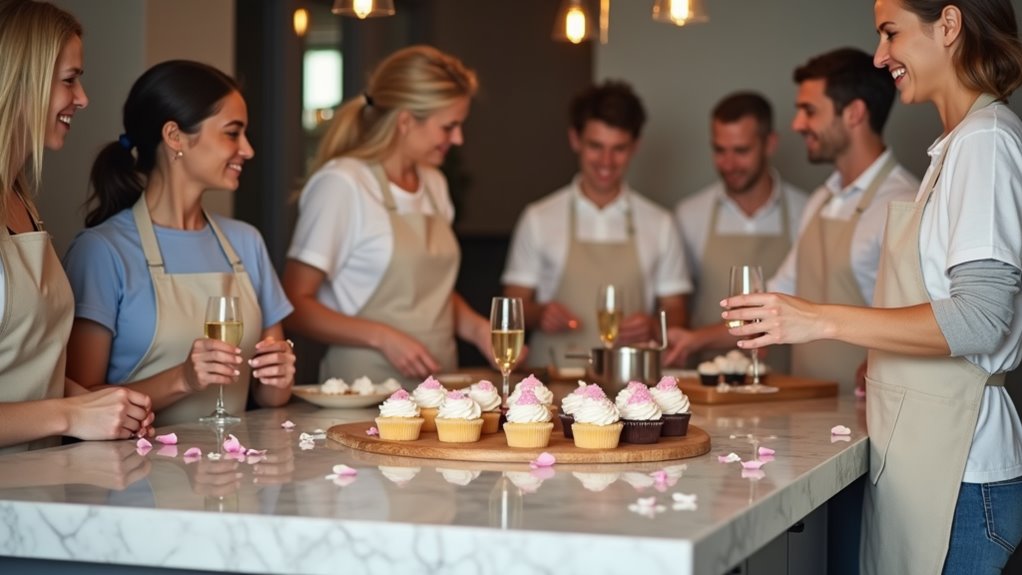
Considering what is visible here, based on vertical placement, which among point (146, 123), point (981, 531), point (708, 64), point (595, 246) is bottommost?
point (981, 531)

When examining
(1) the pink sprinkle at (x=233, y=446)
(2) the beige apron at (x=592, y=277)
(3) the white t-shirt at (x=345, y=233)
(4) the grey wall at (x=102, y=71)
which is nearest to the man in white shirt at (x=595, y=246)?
(2) the beige apron at (x=592, y=277)

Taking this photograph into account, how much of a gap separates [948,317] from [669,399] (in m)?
0.52

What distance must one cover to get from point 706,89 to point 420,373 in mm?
2364

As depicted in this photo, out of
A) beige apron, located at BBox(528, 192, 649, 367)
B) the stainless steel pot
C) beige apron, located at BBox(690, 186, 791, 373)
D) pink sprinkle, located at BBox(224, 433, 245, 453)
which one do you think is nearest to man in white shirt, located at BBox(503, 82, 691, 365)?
beige apron, located at BBox(528, 192, 649, 367)

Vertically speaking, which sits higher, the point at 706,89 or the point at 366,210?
the point at 706,89

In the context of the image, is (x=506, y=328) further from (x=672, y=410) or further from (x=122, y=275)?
(x=122, y=275)

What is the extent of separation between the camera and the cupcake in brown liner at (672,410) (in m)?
2.36

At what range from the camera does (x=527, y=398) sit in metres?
2.23

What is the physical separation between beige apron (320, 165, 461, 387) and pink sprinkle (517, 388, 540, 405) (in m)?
1.48

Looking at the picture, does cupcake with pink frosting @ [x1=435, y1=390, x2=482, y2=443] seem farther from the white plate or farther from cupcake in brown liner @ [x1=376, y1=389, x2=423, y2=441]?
the white plate


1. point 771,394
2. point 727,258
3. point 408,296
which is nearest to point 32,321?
point 408,296

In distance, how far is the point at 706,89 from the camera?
5340 mm

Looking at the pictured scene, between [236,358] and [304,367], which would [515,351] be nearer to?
[236,358]

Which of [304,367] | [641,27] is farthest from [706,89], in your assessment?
[304,367]
